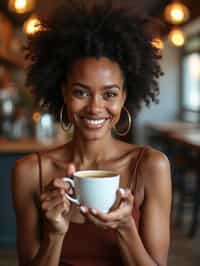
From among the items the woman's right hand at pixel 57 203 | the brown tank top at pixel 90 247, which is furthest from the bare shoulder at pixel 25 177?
the woman's right hand at pixel 57 203

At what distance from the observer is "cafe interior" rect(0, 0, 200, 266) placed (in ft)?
13.9

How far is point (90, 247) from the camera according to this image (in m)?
1.53

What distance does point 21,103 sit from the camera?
7.89 meters

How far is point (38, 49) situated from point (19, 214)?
0.57 metres

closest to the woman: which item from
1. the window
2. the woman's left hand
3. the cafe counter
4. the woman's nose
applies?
the woman's nose

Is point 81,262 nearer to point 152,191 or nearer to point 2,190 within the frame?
point 152,191

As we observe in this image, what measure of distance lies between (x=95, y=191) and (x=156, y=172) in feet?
1.71

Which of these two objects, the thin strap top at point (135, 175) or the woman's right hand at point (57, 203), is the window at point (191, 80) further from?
the woman's right hand at point (57, 203)

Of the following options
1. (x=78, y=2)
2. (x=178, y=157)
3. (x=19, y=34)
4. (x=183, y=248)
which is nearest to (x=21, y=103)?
(x=19, y=34)

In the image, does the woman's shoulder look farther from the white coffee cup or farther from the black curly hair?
the white coffee cup

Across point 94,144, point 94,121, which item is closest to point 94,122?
point 94,121

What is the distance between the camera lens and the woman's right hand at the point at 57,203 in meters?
1.15

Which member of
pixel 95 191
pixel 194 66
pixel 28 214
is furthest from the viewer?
pixel 194 66

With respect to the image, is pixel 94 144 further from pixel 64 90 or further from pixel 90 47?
pixel 90 47
